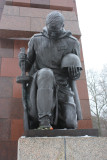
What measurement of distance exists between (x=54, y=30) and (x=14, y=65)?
2547 mm

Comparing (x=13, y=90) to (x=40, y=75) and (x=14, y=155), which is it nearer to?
(x=14, y=155)

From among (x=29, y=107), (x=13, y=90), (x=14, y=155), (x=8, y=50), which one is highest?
(x=8, y=50)

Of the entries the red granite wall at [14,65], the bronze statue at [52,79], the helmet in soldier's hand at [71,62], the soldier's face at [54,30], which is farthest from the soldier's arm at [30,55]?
the red granite wall at [14,65]

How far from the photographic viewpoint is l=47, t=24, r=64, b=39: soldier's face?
11.5 ft

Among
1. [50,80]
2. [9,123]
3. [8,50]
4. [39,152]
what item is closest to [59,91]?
[50,80]

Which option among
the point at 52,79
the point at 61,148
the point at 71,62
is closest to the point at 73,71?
Answer: the point at 71,62

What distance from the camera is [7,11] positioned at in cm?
646

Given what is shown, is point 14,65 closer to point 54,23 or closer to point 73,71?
point 54,23

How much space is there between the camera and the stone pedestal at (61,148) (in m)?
2.45

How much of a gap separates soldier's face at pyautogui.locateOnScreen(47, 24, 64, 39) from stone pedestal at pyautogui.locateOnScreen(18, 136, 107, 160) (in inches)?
78.0

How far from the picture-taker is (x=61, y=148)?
2.51 m

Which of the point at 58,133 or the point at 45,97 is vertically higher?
the point at 45,97

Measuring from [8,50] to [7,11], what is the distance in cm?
154

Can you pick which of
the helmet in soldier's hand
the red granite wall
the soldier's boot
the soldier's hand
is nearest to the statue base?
the soldier's boot
